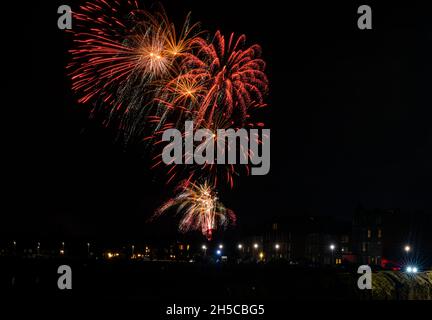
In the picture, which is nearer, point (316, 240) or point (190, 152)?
point (190, 152)

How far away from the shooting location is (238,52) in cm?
4644

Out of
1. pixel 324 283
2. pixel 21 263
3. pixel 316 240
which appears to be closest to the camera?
pixel 324 283

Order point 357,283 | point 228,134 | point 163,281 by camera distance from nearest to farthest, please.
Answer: point 228,134
point 357,283
point 163,281

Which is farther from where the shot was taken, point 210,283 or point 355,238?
point 355,238

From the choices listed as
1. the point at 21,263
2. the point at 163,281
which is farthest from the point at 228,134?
the point at 21,263

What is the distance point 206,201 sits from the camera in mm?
68000

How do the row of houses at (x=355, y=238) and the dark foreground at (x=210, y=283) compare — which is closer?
the dark foreground at (x=210, y=283)

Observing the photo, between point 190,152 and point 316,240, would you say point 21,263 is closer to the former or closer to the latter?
point 190,152

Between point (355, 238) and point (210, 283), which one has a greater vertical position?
point (355, 238)

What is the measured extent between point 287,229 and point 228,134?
105m

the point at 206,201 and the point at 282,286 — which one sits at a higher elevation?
the point at 206,201

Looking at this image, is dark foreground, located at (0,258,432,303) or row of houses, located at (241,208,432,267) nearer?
dark foreground, located at (0,258,432,303)

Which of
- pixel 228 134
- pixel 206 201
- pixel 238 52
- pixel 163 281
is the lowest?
pixel 163 281
